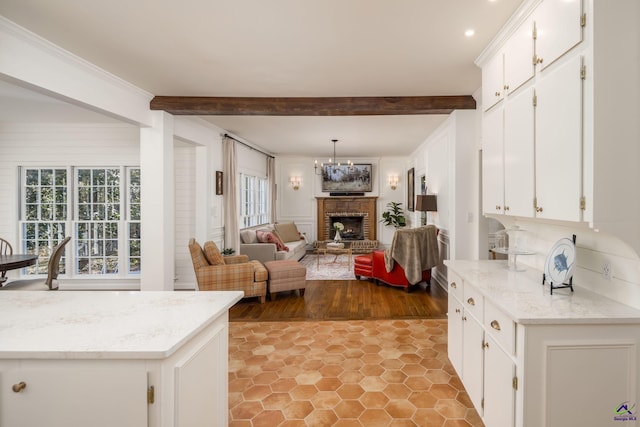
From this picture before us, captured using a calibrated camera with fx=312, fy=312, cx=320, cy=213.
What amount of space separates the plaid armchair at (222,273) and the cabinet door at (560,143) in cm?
364

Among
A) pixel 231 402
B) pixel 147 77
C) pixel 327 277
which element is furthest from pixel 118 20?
pixel 327 277

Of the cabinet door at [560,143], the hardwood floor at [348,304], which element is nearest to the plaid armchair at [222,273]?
the hardwood floor at [348,304]

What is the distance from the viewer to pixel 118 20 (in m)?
2.41

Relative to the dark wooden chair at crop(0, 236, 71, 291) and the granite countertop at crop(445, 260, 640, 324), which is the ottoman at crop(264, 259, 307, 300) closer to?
the dark wooden chair at crop(0, 236, 71, 291)

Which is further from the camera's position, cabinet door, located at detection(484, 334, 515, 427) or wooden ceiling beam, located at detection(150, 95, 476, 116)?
wooden ceiling beam, located at detection(150, 95, 476, 116)

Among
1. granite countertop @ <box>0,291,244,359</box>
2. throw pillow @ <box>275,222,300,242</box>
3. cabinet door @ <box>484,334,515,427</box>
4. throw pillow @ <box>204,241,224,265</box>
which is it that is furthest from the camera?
throw pillow @ <box>275,222,300,242</box>

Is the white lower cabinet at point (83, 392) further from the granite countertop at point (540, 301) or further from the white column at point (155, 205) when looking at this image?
the white column at point (155, 205)

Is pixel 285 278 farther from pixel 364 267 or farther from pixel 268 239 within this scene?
pixel 268 239

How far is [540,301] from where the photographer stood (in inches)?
66.7

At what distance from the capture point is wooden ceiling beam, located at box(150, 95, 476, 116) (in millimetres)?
3994

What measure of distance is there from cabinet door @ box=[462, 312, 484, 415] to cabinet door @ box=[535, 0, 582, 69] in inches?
65.1

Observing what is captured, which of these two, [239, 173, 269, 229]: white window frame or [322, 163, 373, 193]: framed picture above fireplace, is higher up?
[322, 163, 373, 193]: framed picture above fireplace

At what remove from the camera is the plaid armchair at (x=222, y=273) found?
14.1 feet

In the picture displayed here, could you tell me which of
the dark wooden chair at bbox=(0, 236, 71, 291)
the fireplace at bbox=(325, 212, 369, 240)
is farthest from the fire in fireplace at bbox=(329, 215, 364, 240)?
the dark wooden chair at bbox=(0, 236, 71, 291)
